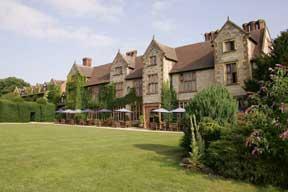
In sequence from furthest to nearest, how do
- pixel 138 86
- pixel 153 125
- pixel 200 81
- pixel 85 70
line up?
pixel 85 70, pixel 138 86, pixel 153 125, pixel 200 81

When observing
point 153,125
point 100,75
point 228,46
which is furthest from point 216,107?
point 100,75

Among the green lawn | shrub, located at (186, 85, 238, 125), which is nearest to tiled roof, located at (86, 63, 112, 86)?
shrub, located at (186, 85, 238, 125)

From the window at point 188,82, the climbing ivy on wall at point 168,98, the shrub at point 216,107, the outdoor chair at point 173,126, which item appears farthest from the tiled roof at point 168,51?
the shrub at point 216,107

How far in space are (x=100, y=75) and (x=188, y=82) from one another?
17.1 meters

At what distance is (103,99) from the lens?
3428cm

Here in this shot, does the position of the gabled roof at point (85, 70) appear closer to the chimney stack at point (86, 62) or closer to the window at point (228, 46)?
the chimney stack at point (86, 62)

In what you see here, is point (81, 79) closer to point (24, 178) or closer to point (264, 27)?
point (264, 27)

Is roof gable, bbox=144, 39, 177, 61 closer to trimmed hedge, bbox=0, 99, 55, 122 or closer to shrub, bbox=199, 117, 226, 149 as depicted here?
shrub, bbox=199, 117, 226, 149

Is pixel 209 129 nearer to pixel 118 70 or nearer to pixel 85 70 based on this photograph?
pixel 118 70

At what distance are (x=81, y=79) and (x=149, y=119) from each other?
48.7ft

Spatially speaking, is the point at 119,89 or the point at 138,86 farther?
the point at 119,89

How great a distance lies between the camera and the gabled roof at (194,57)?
25878mm

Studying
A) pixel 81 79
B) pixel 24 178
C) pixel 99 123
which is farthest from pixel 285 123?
pixel 81 79

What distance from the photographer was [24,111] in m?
39.6
